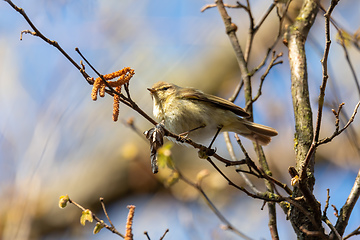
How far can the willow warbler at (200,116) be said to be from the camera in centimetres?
293

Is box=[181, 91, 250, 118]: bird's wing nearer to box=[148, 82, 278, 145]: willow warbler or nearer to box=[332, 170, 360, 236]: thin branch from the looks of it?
box=[148, 82, 278, 145]: willow warbler

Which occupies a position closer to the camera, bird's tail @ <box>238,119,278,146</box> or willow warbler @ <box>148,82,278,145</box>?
willow warbler @ <box>148,82,278,145</box>

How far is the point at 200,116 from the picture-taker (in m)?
2.95

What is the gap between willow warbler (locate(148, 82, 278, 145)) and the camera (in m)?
2.93

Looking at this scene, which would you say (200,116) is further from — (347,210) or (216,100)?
(347,210)

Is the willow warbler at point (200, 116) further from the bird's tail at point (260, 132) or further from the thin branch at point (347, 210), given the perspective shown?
the thin branch at point (347, 210)

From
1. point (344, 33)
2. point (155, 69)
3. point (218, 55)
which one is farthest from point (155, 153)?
point (218, 55)

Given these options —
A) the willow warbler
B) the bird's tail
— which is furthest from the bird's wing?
the bird's tail

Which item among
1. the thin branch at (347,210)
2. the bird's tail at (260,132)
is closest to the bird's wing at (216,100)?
the bird's tail at (260,132)

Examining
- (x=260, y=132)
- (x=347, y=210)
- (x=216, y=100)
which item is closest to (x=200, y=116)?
(x=216, y=100)

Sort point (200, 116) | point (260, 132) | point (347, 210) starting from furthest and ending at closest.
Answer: point (260, 132)
point (200, 116)
point (347, 210)

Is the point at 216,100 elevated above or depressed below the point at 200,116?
above

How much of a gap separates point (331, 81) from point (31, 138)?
13.5 feet

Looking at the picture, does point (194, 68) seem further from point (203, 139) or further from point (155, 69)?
point (203, 139)
